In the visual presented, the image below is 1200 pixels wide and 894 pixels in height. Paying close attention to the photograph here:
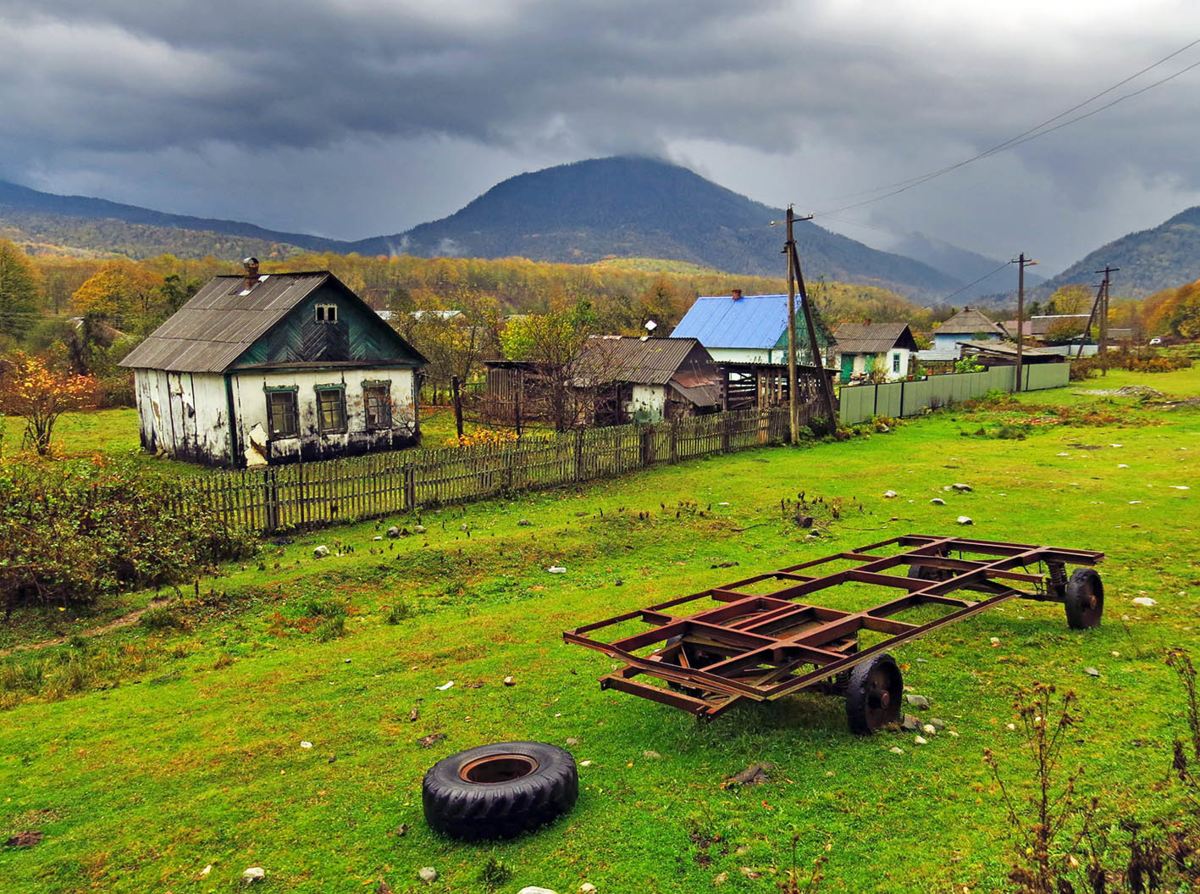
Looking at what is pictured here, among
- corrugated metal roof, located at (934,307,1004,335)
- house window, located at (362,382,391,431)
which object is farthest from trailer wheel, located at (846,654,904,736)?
corrugated metal roof, located at (934,307,1004,335)

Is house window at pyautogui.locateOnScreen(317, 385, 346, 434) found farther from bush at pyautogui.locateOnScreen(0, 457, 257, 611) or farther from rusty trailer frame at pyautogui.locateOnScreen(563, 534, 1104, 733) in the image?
rusty trailer frame at pyautogui.locateOnScreen(563, 534, 1104, 733)

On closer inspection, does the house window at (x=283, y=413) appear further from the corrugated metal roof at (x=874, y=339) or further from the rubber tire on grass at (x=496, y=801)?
the corrugated metal roof at (x=874, y=339)

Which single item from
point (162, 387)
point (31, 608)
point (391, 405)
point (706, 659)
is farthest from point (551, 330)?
point (706, 659)

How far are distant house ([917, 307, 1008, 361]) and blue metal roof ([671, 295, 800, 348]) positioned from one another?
133 ft

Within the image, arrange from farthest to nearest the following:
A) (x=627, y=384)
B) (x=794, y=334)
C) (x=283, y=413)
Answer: (x=627, y=384)
(x=794, y=334)
(x=283, y=413)

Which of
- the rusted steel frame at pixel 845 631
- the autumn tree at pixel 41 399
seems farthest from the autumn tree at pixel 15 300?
the rusted steel frame at pixel 845 631

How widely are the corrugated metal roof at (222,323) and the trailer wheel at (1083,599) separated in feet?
68.2

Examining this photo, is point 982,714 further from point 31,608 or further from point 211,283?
point 211,283

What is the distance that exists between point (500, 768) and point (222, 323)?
23.0 meters

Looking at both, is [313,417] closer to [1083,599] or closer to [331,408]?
[331,408]

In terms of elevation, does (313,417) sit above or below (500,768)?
above

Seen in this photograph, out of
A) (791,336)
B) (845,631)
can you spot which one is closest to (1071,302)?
(791,336)

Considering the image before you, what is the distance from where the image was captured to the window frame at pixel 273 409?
75.0 ft

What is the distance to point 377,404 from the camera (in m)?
25.8
